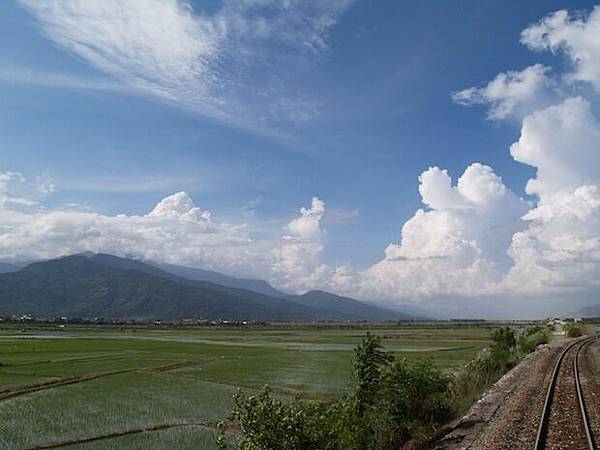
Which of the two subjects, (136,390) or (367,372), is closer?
(367,372)

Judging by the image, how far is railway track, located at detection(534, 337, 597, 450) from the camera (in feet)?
43.1

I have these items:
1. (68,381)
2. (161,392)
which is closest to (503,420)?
(161,392)

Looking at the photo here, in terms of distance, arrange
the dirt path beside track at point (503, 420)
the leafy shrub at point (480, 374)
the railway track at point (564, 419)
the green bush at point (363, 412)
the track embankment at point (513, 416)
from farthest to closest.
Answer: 1. the leafy shrub at point (480, 374)
2. the track embankment at point (513, 416)
3. the dirt path beside track at point (503, 420)
4. the railway track at point (564, 419)
5. the green bush at point (363, 412)

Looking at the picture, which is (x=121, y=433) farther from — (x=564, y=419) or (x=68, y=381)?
(x=564, y=419)

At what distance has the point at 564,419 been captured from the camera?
15914 mm

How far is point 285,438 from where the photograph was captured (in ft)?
38.2

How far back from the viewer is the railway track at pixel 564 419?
43.1 ft

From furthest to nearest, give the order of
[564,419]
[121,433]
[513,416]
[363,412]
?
[121,433] → [363,412] → [513,416] → [564,419]

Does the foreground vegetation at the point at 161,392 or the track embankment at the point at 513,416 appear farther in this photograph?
the foreground vegetation at the point at 161,392

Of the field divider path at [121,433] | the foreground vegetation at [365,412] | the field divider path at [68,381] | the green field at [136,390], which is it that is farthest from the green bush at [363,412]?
the field divider path at [68,381]

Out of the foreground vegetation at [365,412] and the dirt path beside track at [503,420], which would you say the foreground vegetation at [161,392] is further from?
the dirt path beside track at [503,420]

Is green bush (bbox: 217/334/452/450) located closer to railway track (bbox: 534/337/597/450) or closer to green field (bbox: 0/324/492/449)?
railway track (bbox: 534/337/597/450)

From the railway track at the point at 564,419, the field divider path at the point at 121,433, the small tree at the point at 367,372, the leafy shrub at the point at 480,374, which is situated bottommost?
the field divider path at the point at 121,433

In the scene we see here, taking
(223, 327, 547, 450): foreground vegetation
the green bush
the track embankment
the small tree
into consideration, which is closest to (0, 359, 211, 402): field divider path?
(223, 327, 547, 450): foreground vegetation
